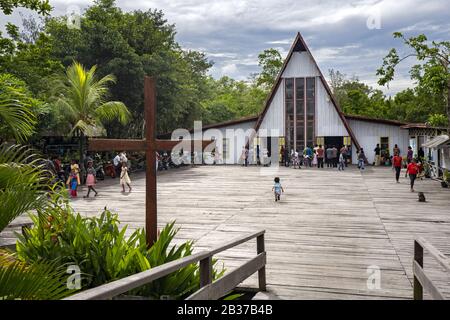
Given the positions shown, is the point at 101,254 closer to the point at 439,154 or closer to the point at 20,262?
the point at 20,262

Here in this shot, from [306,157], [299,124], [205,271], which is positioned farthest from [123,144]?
[299,124]

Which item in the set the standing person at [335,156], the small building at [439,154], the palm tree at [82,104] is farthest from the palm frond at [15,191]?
the standing person at [335,156]

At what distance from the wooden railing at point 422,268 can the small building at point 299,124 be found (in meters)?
29.8

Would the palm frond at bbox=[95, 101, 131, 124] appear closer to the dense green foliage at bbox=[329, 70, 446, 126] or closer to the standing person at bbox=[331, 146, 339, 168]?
the standing person at bbox=[331, 146, 339, 168]

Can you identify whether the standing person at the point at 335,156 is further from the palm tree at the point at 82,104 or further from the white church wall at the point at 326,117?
the palm tree at the point at 82,104

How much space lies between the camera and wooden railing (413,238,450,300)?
3.60 metres

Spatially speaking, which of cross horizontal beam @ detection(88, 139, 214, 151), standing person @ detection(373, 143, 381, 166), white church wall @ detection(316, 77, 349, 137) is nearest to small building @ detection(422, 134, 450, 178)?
standing person @ detection(373, 143, 381, 166)

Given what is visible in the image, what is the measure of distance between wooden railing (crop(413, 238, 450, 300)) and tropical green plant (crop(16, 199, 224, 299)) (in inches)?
81.9

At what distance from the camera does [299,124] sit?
3634cm

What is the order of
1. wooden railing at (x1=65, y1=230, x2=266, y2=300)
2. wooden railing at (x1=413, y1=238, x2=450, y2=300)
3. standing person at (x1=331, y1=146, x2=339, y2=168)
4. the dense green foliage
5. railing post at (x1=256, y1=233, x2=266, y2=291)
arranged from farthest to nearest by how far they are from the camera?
the dense green foliage → standing person at (x1=331, y1=146, x2=339, y2=168) → railing post at (x1=256, y1=233, x2=266, y2=291) → wooden railing at (x1=413, y1=238, x2=450, y2=300) → wooden railing at (x1=65, y1=230, x2=266, y2=300)

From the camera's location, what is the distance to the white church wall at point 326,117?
3528cm

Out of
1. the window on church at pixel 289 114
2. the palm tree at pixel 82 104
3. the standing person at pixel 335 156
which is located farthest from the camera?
the window on church at pixel 289 114

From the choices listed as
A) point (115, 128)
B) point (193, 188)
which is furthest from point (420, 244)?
point (115, 128)
